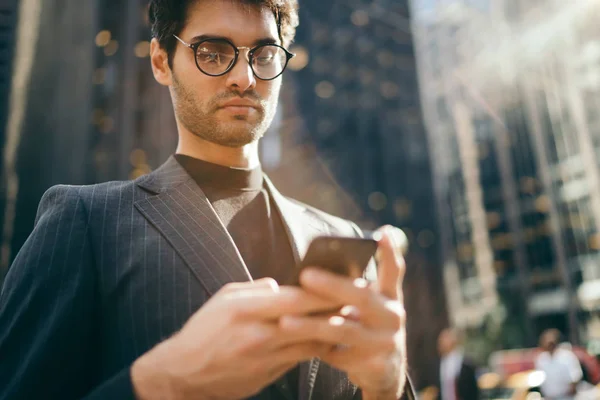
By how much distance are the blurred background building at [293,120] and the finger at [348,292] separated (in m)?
12.3

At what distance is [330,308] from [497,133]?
71536 mm

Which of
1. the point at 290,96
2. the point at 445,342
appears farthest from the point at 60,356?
the point at 290,96

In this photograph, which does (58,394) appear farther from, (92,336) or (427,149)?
(427,149)

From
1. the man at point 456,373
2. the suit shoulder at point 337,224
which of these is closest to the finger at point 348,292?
the suit shoulder at point 337,224

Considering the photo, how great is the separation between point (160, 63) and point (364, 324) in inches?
52.5

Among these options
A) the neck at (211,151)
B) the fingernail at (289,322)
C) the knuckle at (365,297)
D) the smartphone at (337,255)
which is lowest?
the fingernail at (289,322)

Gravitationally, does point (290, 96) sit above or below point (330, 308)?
above

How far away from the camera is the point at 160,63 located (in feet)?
5.57

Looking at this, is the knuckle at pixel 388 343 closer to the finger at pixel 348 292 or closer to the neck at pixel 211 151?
the finger at pixel 348 292

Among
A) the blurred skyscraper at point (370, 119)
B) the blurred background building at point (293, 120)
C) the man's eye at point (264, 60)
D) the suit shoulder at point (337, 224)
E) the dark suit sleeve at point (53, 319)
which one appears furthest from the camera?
the blurred skyscraper at point (370, 119)

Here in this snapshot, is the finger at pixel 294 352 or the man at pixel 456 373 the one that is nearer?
the finger at pixel 294 352

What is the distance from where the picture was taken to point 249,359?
0.77m

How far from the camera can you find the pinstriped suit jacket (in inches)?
42.5

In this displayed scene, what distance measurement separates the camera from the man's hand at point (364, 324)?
29.3 inches
